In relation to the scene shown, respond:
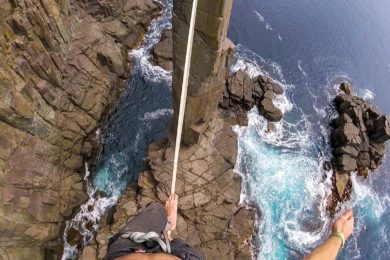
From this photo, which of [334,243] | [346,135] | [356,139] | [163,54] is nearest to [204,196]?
[163,54]

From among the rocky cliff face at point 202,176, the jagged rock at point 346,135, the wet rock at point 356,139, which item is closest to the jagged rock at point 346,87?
the wet rock at point 356,139

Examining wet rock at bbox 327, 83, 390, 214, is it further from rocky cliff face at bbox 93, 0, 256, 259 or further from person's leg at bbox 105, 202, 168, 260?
person's leg at bbox 105, 202, 168, 260

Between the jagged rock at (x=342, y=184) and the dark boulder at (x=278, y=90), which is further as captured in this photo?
the dark boulder at (x=278, y=90)

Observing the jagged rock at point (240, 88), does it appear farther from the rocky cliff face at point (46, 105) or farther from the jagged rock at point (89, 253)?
the jagged rock at point (89, 253)

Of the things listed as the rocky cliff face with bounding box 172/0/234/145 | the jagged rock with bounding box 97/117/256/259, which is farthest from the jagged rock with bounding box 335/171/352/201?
the rocky cliff face with bounding box 172/0/234/145

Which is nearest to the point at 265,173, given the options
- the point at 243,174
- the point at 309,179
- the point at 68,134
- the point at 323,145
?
the point at 243,174
